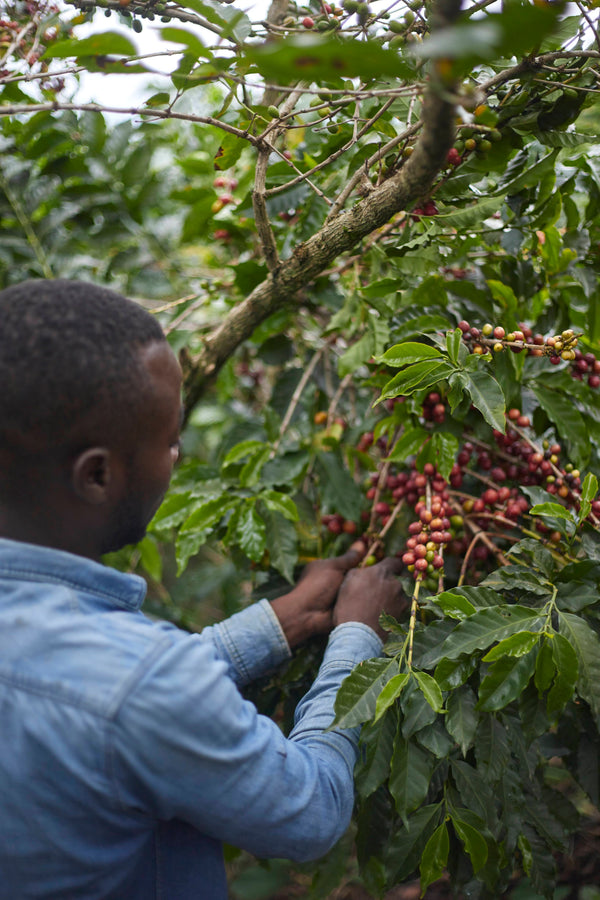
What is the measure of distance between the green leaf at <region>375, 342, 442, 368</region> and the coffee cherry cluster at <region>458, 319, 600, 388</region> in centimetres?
10

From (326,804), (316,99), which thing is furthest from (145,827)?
(316,99)

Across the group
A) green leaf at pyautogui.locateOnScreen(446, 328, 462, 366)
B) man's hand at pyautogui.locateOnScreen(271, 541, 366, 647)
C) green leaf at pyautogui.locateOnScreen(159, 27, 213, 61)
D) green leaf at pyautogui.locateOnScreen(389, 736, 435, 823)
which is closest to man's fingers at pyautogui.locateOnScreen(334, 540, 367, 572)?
man's hand at pyautogui.locateOnScreen(271, 541, 366, 647)

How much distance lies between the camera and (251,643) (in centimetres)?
139

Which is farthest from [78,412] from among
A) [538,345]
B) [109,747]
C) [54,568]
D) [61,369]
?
[538,345]

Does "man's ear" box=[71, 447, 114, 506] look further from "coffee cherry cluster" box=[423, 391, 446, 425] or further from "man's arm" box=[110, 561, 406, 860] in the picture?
"coffee cherry cluster" box=[423, 391, 446, 425]

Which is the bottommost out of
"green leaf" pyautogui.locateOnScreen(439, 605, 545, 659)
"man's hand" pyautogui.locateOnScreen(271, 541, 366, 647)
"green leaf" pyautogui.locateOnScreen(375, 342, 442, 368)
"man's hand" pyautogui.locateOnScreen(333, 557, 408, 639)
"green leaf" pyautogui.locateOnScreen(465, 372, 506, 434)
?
"man's hand" pyautogui.locateOnScreen(271, 541, 366, 647)

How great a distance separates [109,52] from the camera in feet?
2.80

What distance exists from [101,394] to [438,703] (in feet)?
2.33

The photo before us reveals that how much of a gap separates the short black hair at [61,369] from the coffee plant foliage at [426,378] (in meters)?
0.31

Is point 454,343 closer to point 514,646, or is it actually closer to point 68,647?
point 514,646

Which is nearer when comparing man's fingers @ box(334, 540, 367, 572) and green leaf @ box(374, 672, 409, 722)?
green leaf @ box(374, 672, 409, 722)

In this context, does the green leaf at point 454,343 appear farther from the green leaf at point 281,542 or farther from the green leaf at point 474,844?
the green leaf at point 474,844

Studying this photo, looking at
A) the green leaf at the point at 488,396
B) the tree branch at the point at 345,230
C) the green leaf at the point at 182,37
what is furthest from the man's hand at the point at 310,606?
the green leaf at the point at 182,37

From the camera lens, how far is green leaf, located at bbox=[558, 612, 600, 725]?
1055mm
